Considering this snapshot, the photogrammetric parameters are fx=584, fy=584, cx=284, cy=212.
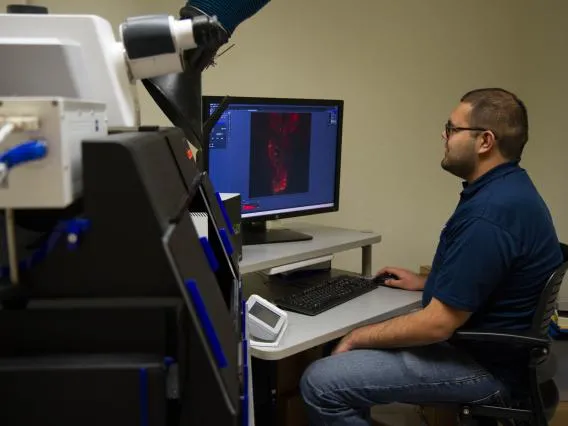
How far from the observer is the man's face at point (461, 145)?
1840mm

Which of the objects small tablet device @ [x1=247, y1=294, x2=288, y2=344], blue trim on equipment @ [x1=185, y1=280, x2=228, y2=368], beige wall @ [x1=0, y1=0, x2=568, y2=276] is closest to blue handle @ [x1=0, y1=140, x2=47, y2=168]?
blue trim on equipment @ [x1=185, y1=280, x2=228, y2=368]

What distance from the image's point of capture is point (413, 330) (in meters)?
1.67

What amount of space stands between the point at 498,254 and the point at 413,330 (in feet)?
1.05

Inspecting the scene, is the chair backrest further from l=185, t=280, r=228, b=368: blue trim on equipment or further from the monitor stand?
l=185, t=280, r=228, b=368: blue trim on equipment

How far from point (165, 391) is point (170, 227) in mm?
190

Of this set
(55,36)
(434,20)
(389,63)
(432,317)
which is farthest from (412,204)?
(55,36)

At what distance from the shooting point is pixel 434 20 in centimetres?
268

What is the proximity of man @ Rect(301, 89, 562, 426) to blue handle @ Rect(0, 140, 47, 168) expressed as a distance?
1261mm

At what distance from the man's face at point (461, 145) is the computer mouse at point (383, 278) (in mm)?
448

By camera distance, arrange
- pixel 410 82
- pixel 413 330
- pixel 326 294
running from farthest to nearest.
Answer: pixel 410 82
pixel 326 294
pixel 413 330

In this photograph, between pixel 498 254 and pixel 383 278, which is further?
pixel 383 278

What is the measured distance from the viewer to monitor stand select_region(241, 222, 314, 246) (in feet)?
6.80

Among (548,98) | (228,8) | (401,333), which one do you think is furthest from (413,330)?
(548,98)

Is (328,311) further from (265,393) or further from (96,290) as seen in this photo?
(96,290)
